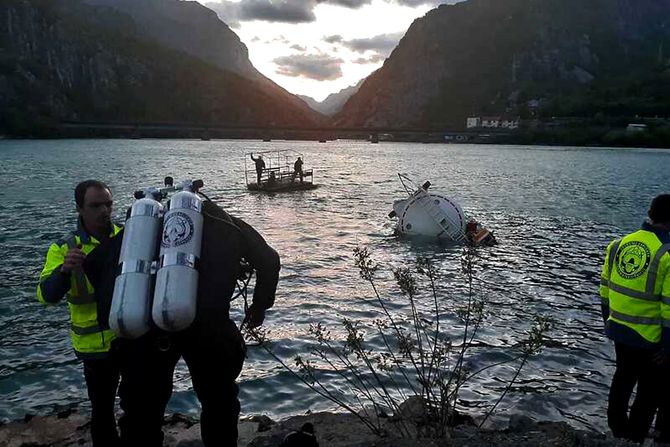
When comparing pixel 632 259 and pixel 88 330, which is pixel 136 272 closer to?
pixel 88 330

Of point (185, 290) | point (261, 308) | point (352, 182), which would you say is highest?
point (185, 290)

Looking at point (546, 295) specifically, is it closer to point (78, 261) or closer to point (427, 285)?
point (427, 285)

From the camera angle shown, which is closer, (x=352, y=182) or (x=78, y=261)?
(x=78, y=261)

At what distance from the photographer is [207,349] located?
4.20m

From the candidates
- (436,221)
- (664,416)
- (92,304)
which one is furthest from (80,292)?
(436,221)

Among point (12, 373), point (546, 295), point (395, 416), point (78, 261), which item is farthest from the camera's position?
point (546, 295)

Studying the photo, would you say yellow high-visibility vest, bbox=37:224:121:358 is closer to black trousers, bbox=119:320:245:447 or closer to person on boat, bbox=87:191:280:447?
person on boat, bbox=87:191:280:447

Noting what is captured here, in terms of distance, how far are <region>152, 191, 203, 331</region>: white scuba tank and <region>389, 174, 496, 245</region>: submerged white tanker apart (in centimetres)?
2095

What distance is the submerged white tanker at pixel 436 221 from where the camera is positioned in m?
24.7

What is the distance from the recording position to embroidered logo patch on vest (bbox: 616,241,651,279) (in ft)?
20.0

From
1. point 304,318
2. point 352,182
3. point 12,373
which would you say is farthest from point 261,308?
point 352,182

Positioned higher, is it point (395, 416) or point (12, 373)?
point (395, 416)

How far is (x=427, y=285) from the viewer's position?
17.1 m

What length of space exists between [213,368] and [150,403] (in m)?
0.54
